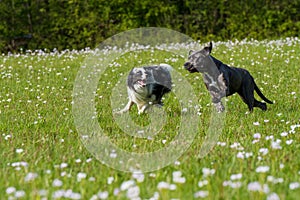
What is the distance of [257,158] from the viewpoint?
4.21 m

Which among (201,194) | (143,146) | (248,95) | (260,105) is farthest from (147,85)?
(201,194)

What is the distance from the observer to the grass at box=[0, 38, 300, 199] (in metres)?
3.33

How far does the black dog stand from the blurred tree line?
1177cm

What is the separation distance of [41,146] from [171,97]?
11.6ft

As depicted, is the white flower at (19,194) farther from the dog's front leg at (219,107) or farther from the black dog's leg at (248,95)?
the black dog's leg at (248,95)

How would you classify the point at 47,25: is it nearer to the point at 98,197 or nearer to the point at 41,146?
the point at 41,146

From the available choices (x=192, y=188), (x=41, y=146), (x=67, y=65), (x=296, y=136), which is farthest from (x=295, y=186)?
(x=67, y=65)

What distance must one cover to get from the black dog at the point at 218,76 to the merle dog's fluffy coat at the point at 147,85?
0.71 meters

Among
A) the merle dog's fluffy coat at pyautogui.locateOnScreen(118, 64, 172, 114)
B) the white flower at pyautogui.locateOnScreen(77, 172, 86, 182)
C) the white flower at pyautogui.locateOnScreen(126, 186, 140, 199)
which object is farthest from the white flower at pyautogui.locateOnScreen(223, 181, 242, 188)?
the merle dog's fluffy coat at pyautogui.locateOnScreen(118, 64, 172, 114)

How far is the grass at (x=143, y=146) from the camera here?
3332 millimetres

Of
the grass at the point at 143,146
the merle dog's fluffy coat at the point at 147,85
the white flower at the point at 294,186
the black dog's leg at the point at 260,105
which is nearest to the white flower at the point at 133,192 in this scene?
the grass at the point at 143,146

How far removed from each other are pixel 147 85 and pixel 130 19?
11806 mm

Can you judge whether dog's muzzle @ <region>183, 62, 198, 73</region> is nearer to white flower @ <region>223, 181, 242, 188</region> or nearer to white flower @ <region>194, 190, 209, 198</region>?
white flower @ <region>223, 181, 242, 188</region>

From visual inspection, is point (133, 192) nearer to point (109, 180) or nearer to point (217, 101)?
point (109, 180)
